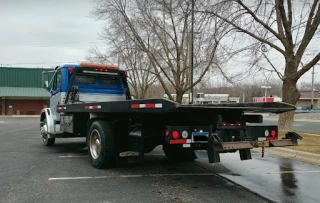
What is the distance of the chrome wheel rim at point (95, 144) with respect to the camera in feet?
25.1

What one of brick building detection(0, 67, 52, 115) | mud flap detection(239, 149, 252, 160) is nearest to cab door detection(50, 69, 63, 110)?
mud flap detection(239, 149, 252, 160)

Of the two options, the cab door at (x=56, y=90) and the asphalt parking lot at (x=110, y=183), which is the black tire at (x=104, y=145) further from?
the cab door at (x=56, y=90)

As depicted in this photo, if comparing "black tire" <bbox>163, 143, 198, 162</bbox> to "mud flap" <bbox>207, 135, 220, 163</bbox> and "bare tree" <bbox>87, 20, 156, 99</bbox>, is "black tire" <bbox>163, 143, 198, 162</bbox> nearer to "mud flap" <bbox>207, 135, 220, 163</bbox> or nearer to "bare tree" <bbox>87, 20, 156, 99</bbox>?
"mud flap" <bbox>207, 135, 220, 163</bbox>

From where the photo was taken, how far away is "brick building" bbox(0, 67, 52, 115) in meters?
45.9

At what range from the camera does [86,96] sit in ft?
34.4

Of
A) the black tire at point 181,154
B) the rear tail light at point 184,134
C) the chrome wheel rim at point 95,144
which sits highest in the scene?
the rear tail light at point 184,134

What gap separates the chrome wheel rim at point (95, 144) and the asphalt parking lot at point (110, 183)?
13.0 inches

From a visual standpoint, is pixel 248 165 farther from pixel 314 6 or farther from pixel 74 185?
pixel 314 6

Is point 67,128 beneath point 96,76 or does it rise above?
beneath

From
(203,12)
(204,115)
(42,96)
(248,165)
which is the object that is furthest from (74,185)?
(42,96)

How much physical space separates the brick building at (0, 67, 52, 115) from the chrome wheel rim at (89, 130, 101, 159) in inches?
1570

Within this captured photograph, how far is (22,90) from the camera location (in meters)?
46.0

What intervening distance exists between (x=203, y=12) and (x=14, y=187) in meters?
12.2

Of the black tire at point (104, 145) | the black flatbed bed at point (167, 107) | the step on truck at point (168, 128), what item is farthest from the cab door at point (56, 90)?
the black flatbed bed at point (167, 107)
